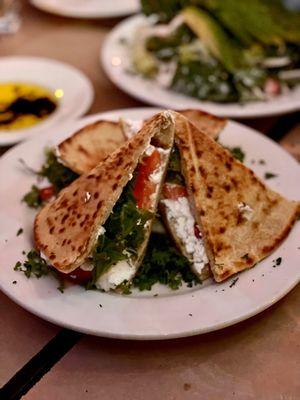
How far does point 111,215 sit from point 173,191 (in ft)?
0.83

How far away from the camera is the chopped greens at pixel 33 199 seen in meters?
1.96

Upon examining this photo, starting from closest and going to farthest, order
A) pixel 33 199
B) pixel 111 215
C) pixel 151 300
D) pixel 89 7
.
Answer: pixel 151 300 < pixel 111 215 < pixel 33 199 < pixel 89 7

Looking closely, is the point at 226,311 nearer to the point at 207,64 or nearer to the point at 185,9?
the point at 207,64

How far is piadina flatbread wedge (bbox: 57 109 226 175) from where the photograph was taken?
1.99 m

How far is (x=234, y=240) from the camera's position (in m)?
1.68

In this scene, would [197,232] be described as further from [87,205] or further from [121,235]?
[87,205]

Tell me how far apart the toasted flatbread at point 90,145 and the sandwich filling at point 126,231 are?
240 mm

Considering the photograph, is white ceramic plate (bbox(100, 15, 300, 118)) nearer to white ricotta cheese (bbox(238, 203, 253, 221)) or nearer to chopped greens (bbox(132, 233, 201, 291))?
white ricotta cheese (bbox(238, 203, 253, 221))

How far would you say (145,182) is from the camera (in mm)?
1764

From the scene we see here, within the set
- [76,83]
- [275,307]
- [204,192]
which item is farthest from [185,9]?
[275,307]

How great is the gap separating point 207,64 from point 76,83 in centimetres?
Answer: 64

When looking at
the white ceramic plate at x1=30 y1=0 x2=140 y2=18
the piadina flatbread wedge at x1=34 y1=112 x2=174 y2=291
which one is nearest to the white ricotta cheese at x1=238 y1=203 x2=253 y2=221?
the piadina flatbread wedge at x1=34 y1=112 x2=174 y2=291

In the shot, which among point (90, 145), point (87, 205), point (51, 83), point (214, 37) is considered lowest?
point (51, 83)

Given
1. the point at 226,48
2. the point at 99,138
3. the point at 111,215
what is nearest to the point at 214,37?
the point at 226,48
